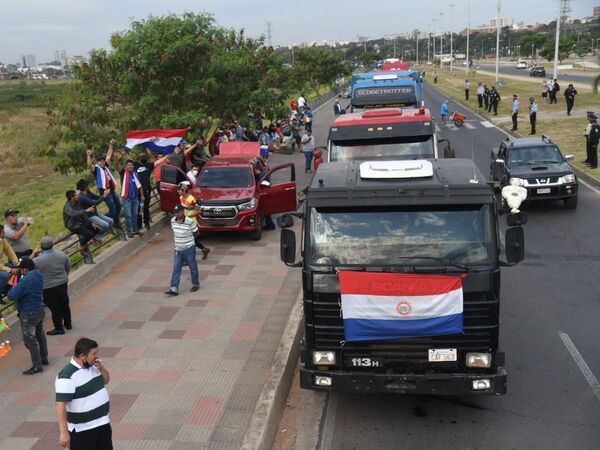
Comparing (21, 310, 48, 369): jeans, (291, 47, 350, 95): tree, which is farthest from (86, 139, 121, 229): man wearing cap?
(291, 47, 350, 95): tree

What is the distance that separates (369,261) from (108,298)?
644cm

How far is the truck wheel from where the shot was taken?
15.9 meters

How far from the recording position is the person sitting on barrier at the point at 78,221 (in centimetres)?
1192

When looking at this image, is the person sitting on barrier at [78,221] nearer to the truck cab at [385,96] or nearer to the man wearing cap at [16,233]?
the man wearing cap at [16,233]

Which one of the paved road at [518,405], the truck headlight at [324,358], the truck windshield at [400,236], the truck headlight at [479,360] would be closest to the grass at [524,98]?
the paved road at [518,405]

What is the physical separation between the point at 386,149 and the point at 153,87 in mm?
10521

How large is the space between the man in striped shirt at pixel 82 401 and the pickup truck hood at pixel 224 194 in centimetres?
932

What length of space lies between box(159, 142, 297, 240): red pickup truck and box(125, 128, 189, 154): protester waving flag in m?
1.92

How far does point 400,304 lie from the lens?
6.28 metres

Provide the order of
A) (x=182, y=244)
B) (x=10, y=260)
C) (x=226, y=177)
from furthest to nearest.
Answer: (x=226, y=177)
(x=182, y=244)
(x=10, y=260)

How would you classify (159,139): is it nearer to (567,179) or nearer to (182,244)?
(182,244)

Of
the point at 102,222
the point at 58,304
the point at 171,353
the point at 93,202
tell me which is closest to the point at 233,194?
the point at 102,222

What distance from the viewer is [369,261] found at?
643 cm

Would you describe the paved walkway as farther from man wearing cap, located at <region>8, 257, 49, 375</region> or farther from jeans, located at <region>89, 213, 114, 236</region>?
jeans, located at <region>89, 213, 114, 236</region>
